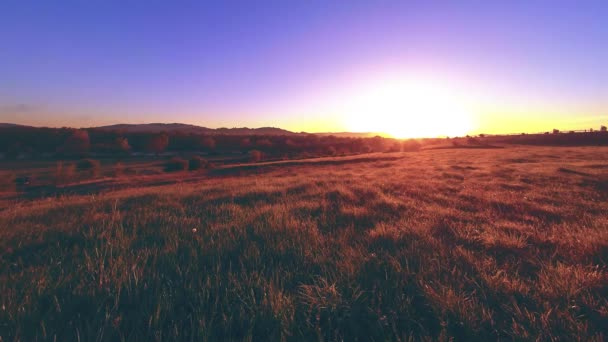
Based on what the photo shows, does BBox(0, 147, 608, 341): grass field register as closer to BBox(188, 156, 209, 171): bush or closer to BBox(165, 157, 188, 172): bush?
BBox(165, 157, 188, 172): bush

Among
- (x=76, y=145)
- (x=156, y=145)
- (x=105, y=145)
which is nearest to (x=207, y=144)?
(x=156, y=145)

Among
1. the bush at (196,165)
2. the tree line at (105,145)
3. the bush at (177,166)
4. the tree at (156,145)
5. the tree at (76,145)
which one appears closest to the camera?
the bush at (177,166)

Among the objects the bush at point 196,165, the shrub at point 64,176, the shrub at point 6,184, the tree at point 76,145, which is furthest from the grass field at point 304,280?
the tree at point 76,145

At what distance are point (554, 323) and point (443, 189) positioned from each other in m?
6.07

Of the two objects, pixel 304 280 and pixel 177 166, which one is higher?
pixel 304 280

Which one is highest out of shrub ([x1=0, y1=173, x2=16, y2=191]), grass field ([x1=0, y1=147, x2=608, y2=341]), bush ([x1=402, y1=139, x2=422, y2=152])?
bush ([x1=402, y1=139, x2=422, y2=152])

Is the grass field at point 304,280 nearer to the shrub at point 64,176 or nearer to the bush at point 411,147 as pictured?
the shrub at point 64,176

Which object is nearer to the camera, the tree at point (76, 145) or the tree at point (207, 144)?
the tree at point (76, 145)

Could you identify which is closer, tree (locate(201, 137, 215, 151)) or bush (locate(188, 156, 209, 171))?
bush (locate(188, 156, 209, 171))

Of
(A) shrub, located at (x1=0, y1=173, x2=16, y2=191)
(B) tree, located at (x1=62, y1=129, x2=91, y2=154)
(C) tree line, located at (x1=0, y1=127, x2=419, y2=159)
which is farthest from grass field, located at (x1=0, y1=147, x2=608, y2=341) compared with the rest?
(B) tree, located at (x1=62, y1=129, x2=91, y2=154)

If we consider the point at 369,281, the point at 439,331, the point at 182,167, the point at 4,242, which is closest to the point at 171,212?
the point at 4,242

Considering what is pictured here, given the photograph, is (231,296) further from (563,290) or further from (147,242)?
(563,290)

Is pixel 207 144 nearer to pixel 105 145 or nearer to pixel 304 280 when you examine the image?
pixel 105 145

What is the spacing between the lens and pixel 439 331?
1.50m
